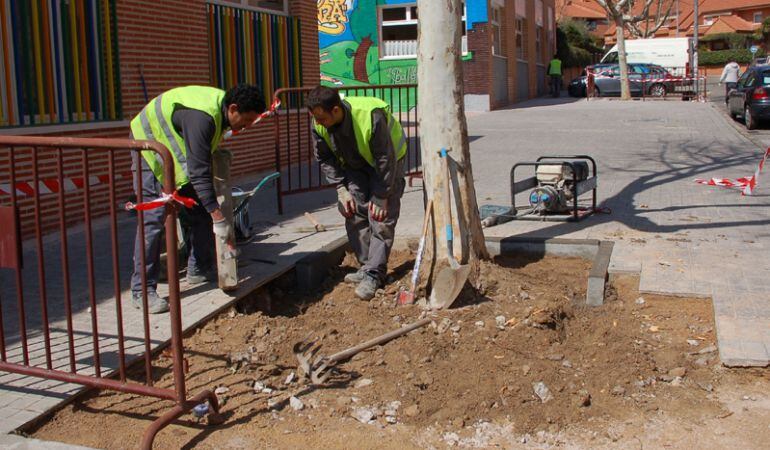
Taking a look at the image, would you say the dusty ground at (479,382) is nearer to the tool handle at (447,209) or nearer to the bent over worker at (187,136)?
the tool handle at (447,209)

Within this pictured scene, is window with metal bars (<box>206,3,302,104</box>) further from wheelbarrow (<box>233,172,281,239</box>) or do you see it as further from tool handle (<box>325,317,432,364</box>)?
tool handle (<box>325,317,432,364</box>)

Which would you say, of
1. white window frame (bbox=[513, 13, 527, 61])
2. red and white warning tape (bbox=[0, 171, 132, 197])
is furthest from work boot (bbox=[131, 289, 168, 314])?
white window frame (bbox=[513, 13, 527, 61])

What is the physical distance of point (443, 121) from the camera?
602 cm

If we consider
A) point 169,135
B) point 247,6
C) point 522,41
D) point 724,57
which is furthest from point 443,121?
point 724,57

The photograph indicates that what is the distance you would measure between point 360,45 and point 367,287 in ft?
74.7

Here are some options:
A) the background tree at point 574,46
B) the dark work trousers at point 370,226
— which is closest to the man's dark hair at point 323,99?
the dark work trousers at point 370,226

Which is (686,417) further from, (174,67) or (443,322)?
(174,67)

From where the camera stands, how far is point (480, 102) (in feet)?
90.7

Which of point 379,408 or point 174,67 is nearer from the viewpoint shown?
point 379,408

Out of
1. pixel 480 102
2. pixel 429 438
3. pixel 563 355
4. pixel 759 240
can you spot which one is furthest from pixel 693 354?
pixel 480 102

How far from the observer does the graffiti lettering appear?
27203 millimetres

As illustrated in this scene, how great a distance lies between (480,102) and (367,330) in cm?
2296

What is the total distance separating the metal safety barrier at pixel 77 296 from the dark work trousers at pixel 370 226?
1589 mm

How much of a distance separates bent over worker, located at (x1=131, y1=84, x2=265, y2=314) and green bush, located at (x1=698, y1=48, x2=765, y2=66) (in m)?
68.9
